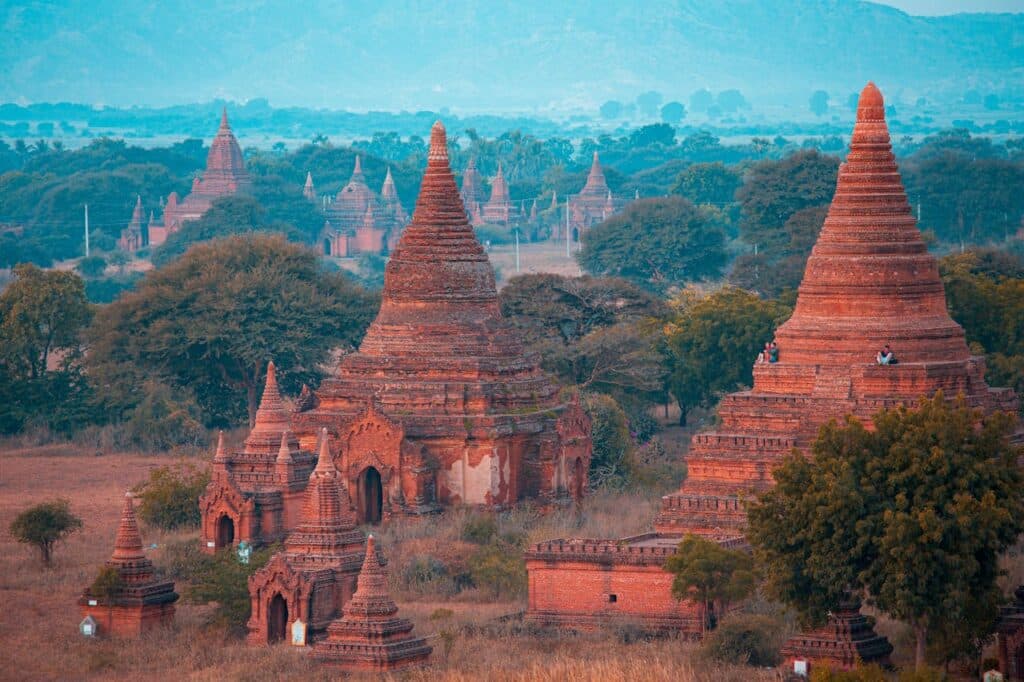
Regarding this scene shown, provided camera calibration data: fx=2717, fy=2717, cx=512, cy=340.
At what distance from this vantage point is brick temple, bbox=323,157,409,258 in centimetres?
12112

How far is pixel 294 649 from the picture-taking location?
37094mm

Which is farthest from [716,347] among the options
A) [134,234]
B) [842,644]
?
[134,234]

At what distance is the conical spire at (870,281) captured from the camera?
141 feet

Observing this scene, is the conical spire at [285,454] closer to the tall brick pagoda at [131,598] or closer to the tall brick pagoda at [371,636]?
the tall brick pagoda at [131,598]

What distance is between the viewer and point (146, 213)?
128 meters

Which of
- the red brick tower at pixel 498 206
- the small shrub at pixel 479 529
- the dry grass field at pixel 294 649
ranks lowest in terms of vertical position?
the dry grass field at pixel 294 649

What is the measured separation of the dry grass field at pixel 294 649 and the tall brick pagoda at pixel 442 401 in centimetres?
85

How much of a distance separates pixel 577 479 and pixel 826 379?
24.8 ft

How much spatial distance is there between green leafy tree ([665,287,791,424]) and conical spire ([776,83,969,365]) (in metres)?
13.9

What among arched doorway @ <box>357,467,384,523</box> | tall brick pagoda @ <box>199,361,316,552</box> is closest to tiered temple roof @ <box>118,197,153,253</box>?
arched doorway @ <box>357,467,384,523</box>

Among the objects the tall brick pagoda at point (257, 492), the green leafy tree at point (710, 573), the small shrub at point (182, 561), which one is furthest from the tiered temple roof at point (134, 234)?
the green leafy tree at point (710, 573)

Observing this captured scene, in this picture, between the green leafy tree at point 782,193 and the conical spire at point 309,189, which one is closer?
the green leafy tree at point 782,193

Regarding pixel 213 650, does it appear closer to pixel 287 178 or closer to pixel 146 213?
pixel 146 213

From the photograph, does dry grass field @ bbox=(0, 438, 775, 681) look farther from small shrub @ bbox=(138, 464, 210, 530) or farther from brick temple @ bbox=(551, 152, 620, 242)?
brick temple @ bbox=(551, 152, 620, 242)
